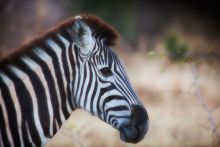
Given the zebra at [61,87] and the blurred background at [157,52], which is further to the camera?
the blurred background at [157,52]

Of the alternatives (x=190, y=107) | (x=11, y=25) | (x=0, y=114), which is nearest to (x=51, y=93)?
(x=0, y=114)

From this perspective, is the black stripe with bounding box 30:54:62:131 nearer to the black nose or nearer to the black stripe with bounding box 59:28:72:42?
the black stripe with bounding box 59:28:72:42

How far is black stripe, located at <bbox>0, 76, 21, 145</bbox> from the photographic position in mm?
4465

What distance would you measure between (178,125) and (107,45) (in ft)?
17.4

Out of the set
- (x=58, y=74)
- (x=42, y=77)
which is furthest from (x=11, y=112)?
(x=58, y=74)

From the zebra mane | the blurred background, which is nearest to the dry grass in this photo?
the blurred background

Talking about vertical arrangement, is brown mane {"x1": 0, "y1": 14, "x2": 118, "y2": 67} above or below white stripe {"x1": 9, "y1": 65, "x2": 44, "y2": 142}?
above

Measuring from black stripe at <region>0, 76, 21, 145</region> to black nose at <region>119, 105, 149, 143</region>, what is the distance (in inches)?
31.3

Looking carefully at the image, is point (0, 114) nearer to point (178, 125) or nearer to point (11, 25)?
point (178, 125)

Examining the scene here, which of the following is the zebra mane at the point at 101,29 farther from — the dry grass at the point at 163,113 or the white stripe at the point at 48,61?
the dry grass at the point at 163,113

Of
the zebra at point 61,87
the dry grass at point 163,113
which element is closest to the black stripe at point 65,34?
the zebra at point 61,87

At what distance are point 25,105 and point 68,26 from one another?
2.26 feet

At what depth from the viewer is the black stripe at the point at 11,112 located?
446 cm

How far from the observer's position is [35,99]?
456 cm
